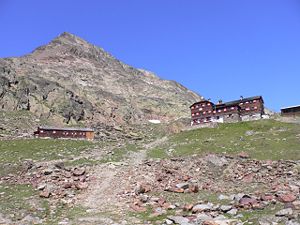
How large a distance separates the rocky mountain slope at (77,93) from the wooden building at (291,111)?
64.2m

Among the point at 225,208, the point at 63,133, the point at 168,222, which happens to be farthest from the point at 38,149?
the point at 225,208

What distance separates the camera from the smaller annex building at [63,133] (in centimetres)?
8388

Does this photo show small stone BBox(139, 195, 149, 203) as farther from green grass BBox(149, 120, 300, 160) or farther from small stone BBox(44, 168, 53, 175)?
green grass BBox(149, 120, 300, 160)

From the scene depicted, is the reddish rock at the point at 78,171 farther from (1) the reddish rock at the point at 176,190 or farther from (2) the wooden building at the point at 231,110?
(2) the wooden building at the point at 231,110

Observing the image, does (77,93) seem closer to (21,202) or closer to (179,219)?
(21,202)

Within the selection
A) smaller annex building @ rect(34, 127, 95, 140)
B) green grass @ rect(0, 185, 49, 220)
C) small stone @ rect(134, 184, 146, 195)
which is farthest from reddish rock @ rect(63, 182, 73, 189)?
smaller annex building @ rect(34, 127, 95, 140)

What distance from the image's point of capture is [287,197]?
28.7 m

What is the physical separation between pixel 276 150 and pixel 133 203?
25333 mm

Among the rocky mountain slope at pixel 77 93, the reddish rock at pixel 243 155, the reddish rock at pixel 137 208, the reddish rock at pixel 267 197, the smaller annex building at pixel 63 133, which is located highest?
the rocky mountain slope at pixel 77 93

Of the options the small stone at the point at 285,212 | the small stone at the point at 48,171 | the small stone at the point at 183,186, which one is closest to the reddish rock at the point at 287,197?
the small stone at the point at 285,212

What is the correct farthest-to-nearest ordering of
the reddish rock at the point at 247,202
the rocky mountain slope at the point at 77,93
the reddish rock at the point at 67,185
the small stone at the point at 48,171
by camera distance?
the rocky mountain slope at the point at 77,93 < the small stone at the point at 48,171 < the reddish rock at the point at 67,185 < the reddish rock at the point at 247,202

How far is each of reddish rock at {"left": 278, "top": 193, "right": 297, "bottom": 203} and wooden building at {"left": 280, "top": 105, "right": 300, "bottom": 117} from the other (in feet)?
173

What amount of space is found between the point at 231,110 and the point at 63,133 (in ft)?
136

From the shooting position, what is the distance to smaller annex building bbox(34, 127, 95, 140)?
275ft
